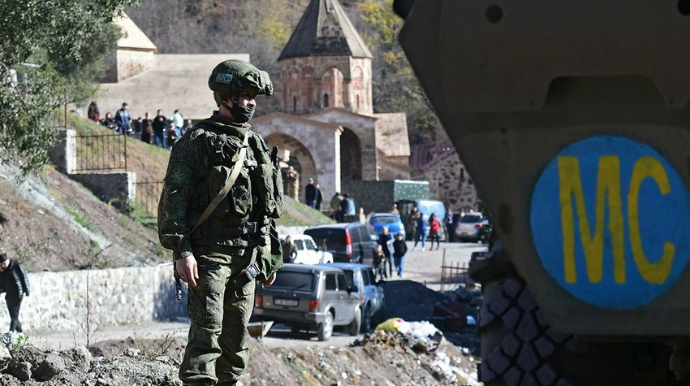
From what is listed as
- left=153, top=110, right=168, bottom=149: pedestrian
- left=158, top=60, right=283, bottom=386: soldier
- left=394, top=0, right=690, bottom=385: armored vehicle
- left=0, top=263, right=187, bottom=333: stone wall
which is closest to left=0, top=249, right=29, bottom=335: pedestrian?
left=0, top=263, right=187, bottom=333: stone wall

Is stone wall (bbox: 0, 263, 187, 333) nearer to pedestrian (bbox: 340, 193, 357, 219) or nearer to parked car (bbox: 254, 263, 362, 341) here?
parked car (bbox: 254, 263, 362, 341)

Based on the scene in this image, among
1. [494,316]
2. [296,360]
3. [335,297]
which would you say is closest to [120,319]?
[335,297]

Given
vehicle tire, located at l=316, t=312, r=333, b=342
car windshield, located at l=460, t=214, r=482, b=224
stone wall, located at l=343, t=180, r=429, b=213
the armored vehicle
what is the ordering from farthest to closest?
stone wall, located at l=343, t=180, r=429, b=213 < car windshield, located at l=460, t=214, r=482, b=224 < vehicle tire, located at l=316, t=312, r=333, b=342 < the armored vehicle

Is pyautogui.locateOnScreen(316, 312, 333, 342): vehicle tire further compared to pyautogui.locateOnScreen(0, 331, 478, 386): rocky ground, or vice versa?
pyautogui.locateOnScreen(316, 312, 333, 342): vehicle tire

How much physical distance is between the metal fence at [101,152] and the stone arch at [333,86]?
178 feet

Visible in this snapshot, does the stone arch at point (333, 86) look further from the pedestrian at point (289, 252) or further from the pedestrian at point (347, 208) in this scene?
the pedestrian at point (289, 252)

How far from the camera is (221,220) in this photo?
7.48 metres

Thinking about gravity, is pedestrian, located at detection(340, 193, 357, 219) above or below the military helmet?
below

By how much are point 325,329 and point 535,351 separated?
17045 mm

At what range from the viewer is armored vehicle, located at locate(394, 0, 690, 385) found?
4.91 m

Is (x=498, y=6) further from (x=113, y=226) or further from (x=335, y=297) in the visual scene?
(x=113, y=226)

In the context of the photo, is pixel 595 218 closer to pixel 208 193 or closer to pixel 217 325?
pixel 217 325

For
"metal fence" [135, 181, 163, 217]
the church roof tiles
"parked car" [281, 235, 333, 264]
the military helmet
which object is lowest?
"parked car" [281, 235, 333, 264]

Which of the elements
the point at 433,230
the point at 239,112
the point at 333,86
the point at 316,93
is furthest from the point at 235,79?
the point at 333,86
